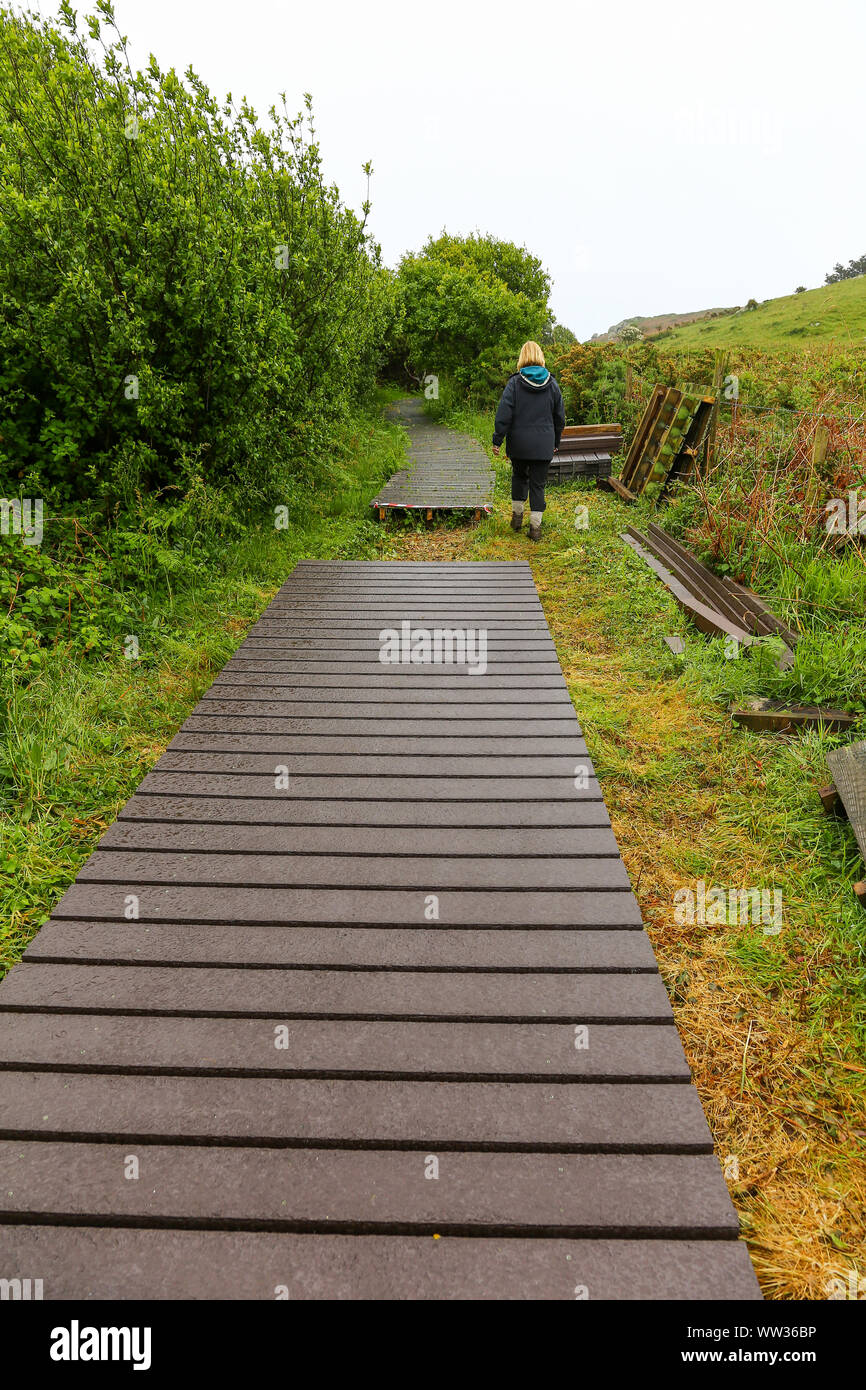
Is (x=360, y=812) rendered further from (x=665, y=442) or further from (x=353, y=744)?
(x=665, y=442)

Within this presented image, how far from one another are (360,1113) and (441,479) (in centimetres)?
919

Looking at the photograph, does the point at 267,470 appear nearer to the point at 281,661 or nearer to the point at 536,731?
the point at 281,661

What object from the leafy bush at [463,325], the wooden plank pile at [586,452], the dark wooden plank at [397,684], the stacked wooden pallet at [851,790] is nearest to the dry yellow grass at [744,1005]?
the stacked wooden pallet at [851,790]

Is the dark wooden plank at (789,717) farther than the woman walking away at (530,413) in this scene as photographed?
No

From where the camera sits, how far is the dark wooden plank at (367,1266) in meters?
1.51

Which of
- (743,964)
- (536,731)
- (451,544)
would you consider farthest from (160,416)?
(743,964)

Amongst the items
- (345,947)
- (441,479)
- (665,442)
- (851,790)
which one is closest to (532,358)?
(665,442)

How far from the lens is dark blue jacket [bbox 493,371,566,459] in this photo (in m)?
6.95

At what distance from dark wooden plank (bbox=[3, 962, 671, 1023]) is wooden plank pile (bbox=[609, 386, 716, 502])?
279 inches

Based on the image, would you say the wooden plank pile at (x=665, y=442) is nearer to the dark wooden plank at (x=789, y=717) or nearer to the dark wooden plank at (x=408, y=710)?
the dark wooden plank at (x=789, y=717)

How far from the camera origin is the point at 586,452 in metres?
10.9

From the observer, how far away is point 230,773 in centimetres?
331

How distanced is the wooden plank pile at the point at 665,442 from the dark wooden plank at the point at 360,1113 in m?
7.44

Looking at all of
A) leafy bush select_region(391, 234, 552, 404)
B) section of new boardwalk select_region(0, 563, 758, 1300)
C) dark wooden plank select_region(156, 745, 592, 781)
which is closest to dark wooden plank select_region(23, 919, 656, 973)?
section of new boardwalk select_region(0, 563, 758, 1300)
